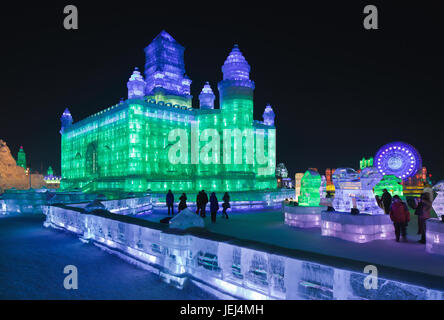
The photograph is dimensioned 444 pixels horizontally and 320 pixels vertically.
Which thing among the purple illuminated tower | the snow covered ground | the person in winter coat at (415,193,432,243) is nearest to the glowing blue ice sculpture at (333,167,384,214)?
the person in winter coat at (415,193,432,243)

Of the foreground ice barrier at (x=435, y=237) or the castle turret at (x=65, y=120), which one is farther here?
the castle turret at (x=65, y=120)

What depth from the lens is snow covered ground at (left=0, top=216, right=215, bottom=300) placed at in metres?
4.72

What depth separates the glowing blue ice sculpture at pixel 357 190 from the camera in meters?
10.1

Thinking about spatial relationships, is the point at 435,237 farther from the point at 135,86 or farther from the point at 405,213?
the point at 135,86

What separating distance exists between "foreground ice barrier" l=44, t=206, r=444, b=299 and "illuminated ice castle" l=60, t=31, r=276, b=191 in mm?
28204

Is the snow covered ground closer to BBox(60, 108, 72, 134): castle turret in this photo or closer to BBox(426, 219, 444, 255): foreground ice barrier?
BBox(426, 219, 444, 255): foreground ice barrier

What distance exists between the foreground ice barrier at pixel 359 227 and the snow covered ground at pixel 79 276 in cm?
673

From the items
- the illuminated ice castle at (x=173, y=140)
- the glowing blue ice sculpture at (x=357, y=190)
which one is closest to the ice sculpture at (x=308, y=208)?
the glowing blue ice sculpture at (x=357, y=190)

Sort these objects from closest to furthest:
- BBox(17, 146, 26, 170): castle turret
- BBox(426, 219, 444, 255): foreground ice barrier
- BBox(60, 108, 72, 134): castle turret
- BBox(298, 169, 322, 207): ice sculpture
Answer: BBox(426, 219, 444, 255): foreground ice barrier < BBox(298, 169, 322, 207): ice sculpture < BBox(60, 108, 72, 134): castle turret < BBox(17, 146, 26, 170): castle turret

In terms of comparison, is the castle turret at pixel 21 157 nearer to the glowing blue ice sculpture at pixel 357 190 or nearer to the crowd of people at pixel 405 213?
the glowing blue ice sculpture at pixel 357 190

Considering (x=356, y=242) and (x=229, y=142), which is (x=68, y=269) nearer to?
(x=356, y=242)

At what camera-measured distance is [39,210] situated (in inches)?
740
